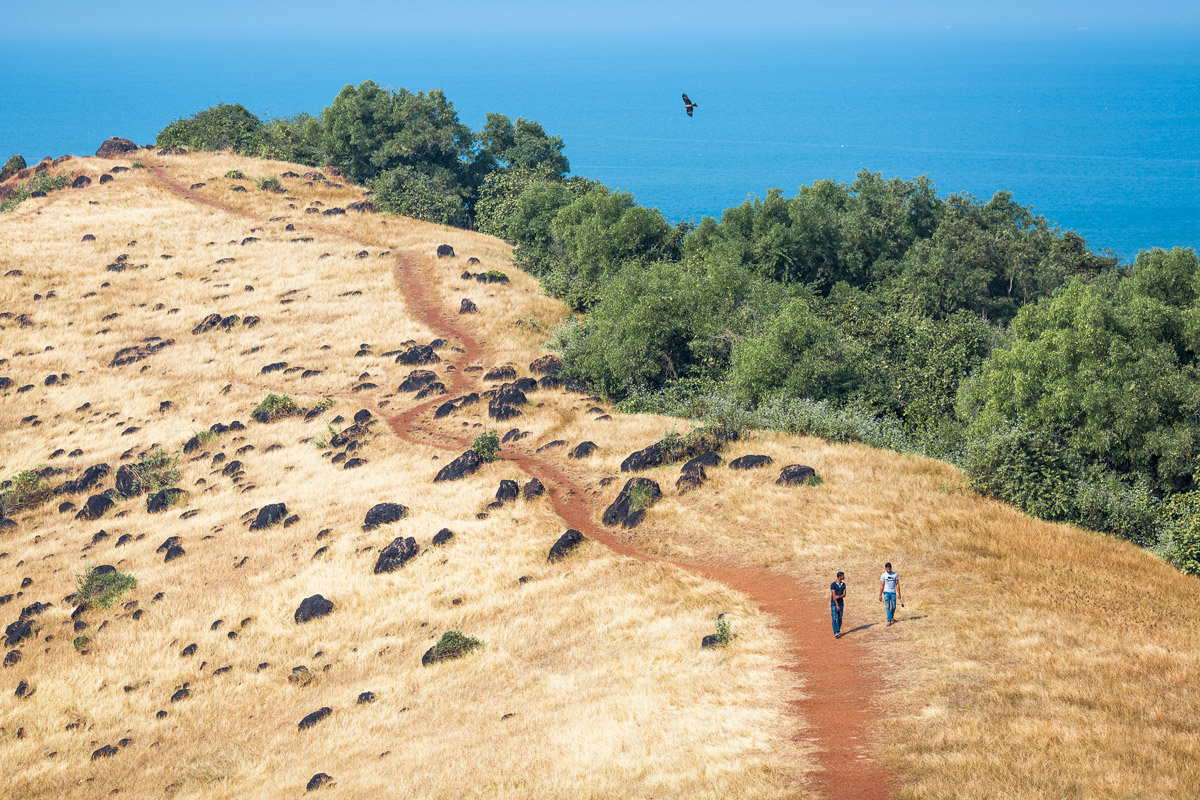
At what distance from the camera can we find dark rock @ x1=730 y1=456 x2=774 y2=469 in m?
42.8

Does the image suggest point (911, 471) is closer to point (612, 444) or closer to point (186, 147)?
point (612, 444)

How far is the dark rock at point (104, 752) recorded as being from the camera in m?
32.5

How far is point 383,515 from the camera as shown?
44562 millimetres

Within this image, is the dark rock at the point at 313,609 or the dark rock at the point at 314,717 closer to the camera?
the dark rock at the point at 314,717

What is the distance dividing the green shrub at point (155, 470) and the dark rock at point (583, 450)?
938 inches

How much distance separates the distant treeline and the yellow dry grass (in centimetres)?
1256

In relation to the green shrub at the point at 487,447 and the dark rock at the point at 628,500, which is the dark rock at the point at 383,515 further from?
the dark rock at the point at 628,500

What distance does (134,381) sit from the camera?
71.8 meters

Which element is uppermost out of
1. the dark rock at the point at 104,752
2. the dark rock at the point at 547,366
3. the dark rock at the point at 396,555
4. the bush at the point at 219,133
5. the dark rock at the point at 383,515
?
the bush at the point at 219,133

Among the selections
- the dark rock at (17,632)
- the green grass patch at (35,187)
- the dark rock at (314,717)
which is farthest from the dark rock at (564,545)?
the green grass patch at (35,187)

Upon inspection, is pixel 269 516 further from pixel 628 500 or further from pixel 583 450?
pixel 628 500

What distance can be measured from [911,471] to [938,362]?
1695cm

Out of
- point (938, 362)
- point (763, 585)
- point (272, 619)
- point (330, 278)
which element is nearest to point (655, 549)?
point (763, 585)

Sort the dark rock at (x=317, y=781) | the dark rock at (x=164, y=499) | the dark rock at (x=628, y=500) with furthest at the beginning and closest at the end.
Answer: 1. the dark rock at (x=164, y=499)
2. the dark rock at (x=628, y=500)
3. the dark rock at (x=317, y=781)
